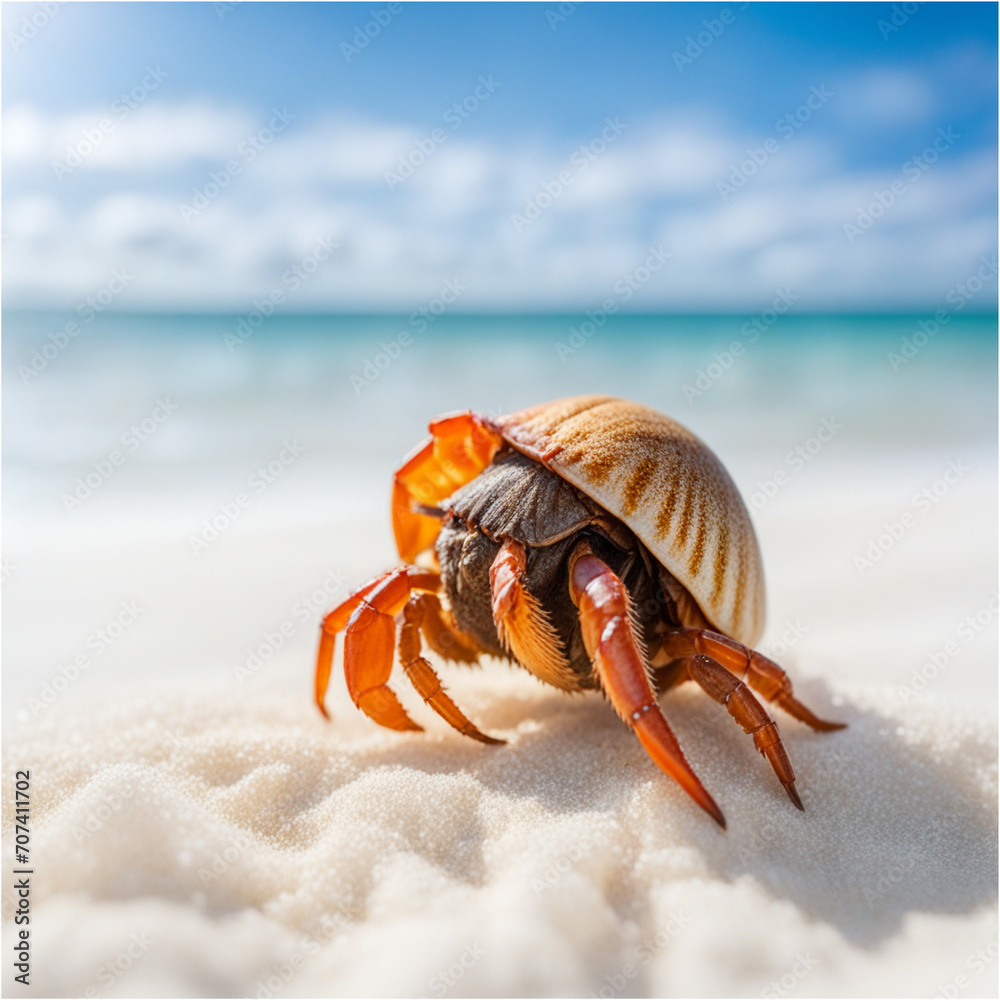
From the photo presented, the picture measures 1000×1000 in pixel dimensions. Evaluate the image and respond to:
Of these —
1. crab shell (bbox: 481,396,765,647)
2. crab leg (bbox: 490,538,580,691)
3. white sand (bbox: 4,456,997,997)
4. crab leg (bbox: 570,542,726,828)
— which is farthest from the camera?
crab shell (bbox: 481,396,765,647)

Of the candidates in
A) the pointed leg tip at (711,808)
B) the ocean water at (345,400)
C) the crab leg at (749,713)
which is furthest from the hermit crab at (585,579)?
the ocean water at (345,400)

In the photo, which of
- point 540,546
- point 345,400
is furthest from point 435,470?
point 345,400

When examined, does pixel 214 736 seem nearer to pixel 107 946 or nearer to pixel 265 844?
pixel 265 844

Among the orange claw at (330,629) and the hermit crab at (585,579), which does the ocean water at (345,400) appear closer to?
the orange claw at (330,629)

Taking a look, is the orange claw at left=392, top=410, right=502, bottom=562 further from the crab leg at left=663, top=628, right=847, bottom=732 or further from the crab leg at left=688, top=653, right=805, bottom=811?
the crab leg at left=688, top=653, right=805, bottom=811

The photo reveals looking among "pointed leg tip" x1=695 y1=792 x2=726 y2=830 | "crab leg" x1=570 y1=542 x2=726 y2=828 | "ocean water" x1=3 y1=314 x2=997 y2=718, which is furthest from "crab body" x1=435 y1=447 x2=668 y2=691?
"ocean water" x1=3 y1=314 x2=997 y2=718

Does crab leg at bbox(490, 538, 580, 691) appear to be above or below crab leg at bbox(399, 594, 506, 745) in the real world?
above

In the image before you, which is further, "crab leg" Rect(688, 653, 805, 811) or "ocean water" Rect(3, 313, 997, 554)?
"ocean water" Rect(3, 313, 997, 554)

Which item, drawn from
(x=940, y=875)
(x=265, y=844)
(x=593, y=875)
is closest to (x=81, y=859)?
(x=265, y=844)
